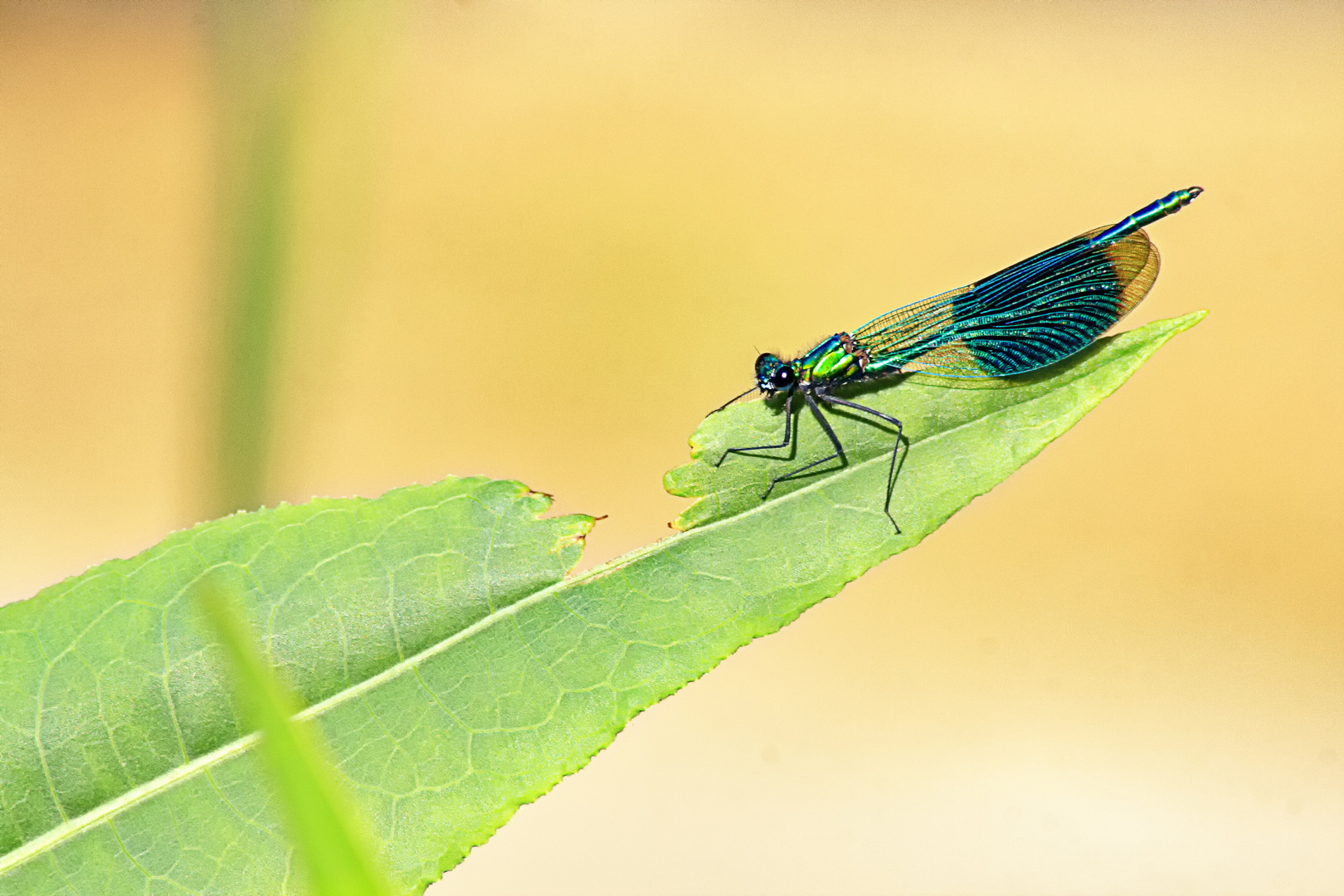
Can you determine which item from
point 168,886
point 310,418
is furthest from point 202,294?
point 168,886

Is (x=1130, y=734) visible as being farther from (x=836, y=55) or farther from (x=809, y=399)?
(x=836, y=55)

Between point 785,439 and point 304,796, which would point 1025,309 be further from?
point 304,796

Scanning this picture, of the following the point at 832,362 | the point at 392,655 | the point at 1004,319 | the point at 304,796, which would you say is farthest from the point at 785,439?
the point at 304,796

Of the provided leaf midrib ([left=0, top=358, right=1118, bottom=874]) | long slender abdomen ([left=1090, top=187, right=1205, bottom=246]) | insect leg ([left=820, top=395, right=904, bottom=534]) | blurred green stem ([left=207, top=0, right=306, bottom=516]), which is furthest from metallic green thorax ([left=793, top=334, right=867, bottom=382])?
blurred green stem ([left=207, top=0, right=306, bottom=516])

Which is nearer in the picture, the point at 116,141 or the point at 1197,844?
the point at 1197,844

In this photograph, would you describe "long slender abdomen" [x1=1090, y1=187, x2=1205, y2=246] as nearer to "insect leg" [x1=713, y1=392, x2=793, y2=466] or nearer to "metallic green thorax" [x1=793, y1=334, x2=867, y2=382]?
"metallic green thorax" [x1=793, y1=334, x2=867, y2=382]

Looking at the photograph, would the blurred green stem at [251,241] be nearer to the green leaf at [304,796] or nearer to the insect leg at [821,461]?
the insect leg at [821,461]

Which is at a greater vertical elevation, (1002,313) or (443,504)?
(443,504)

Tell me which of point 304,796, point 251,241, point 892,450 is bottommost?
point 892,450
